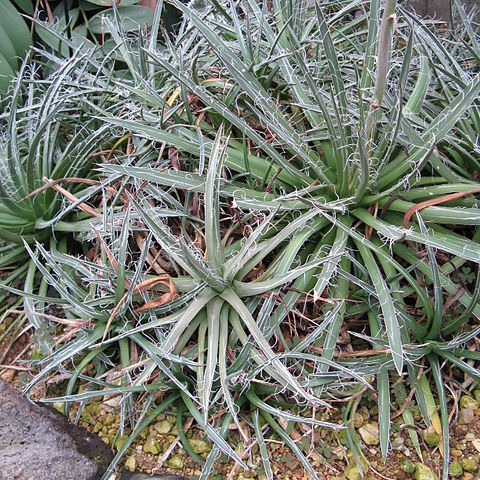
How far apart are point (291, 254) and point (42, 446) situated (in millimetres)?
788

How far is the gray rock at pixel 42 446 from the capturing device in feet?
4.18

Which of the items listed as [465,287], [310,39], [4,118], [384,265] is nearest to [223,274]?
[384,265]

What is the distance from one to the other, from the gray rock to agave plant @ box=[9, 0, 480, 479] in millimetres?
79

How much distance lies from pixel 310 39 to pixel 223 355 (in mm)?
1064

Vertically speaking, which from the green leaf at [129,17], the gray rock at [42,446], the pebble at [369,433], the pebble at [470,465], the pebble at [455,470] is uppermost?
the green leaf at [129,17]

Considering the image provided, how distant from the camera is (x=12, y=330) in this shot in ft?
5.56

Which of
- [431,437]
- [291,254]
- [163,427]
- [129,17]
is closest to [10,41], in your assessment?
[129,17]

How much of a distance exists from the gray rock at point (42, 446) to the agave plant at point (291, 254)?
79 millimetres

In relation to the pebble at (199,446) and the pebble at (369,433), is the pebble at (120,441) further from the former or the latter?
the pebble at (369,433)

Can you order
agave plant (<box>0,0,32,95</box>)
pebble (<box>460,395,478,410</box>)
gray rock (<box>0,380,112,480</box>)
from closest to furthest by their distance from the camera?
gray rock (<box>0,380,112,480</box>) → pebble (<box>460,395,478,410</box>) → agave plant (<box>0,0,32,95</box>)

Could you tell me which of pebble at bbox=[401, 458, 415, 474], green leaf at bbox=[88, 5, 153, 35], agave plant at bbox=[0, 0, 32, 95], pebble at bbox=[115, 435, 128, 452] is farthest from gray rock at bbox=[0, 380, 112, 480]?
green leaf at bbox=[88, 5, 153, 35]

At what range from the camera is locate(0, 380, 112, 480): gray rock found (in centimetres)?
128

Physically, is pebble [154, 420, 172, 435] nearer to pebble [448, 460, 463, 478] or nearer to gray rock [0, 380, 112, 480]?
gray rock [0, 380, 112, 480]

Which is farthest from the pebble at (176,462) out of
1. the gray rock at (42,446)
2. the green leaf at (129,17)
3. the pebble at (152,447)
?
the green leaf at (129,17)
